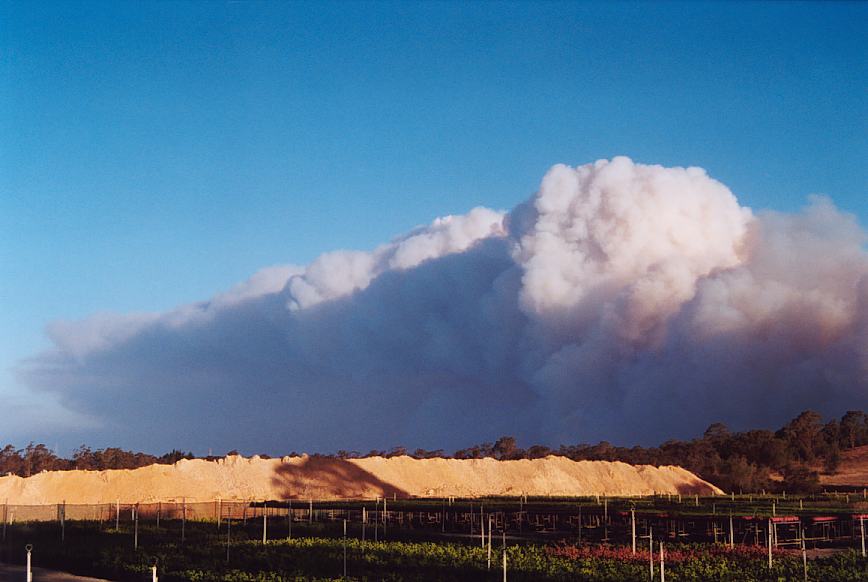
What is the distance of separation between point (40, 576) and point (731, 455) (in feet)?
426

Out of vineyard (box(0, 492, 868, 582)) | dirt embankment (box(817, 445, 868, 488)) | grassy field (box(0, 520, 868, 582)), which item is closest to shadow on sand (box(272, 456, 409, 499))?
vineyard (box(0, 492, 868, 582))

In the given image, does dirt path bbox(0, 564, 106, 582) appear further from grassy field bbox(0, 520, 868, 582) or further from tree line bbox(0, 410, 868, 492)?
tree line bbox(0, 410, 868, 492)

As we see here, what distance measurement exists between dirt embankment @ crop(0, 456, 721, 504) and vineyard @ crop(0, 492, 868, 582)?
30.1m

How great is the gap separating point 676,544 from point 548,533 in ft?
44.6

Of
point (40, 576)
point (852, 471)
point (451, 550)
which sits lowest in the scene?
point (852, 471)

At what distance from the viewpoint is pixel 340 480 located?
4397 inches

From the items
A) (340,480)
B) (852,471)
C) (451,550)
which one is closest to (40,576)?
(451,550)

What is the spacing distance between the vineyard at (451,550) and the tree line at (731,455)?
63356mm

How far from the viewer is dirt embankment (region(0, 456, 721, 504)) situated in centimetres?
9119

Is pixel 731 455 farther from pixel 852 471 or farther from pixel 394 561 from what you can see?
pixel 394 561

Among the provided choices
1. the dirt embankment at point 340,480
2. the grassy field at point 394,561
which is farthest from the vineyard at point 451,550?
the dirt embankment at point 340,480

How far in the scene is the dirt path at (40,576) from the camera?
3381 centimetres

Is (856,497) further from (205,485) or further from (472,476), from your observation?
(205,485)

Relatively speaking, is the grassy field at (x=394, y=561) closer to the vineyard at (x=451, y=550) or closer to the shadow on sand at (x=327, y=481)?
the vineyard at (x=451, y=550)
